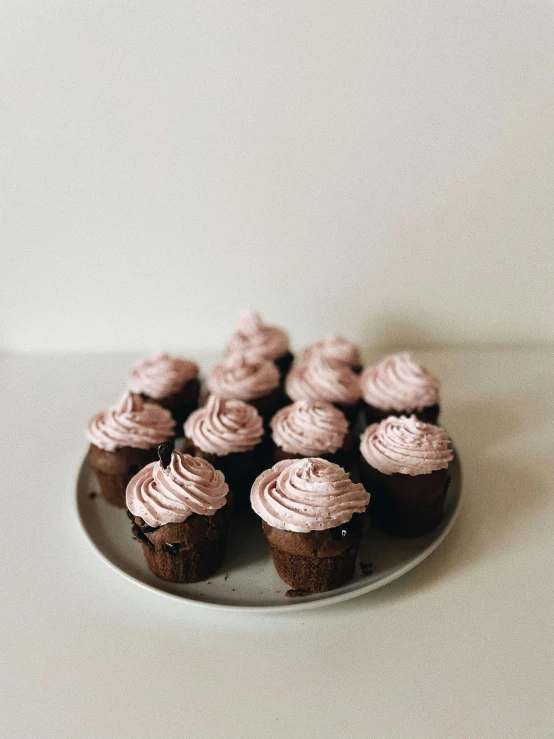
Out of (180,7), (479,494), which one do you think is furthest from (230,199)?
(479,494)

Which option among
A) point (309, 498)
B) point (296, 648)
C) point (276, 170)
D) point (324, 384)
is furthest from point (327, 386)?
point (276, 170)

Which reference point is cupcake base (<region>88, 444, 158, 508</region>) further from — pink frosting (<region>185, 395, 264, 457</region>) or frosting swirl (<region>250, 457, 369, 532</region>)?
frosting swirl (<region>250, 457, 369, 532</region>)

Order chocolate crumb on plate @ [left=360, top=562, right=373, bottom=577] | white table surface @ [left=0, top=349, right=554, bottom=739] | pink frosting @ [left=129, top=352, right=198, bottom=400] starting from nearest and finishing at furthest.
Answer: white table surface @ [left=0, top=349, right=554, bottom=739]
chocolate crumb on plate @ [left=360, top=562, right=373, bottom=577]
pink frosting @ [left=129, top=352, right=198, bottom=400]

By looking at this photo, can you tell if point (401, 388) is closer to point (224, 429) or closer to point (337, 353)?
point (337, 353)

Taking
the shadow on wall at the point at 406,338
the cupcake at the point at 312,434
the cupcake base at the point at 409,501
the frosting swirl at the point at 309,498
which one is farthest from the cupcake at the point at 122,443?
the shadow on wall at the point at 406,338

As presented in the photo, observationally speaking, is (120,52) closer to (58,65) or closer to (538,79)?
(58,65)

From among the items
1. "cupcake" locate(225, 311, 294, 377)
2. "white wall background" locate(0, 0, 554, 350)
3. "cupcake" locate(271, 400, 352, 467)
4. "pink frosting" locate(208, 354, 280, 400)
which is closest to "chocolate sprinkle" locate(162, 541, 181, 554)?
"cupcake" locate(271, 400, 352, 467)

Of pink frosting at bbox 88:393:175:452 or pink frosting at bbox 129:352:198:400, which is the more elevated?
pink frosting at bbox 129:352:198:400
